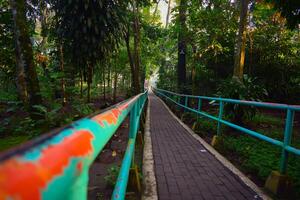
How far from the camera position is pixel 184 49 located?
15.4m

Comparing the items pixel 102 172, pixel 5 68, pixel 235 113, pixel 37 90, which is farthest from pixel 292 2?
pixel 5 68

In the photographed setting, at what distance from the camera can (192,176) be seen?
4152 millimetres

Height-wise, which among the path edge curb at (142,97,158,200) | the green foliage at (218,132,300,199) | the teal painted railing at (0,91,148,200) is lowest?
the path edge curb at (142,97,158,200)

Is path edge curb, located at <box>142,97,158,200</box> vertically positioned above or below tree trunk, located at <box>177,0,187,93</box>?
below

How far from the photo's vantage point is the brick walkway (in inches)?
138

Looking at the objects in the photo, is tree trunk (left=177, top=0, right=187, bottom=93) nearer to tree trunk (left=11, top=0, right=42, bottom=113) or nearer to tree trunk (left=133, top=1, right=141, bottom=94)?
tree trunk (left=133, top=1, right=141, bottom=94)

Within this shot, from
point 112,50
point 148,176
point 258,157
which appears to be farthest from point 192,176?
point 112,50

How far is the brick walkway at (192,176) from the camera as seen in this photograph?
350 centimetres

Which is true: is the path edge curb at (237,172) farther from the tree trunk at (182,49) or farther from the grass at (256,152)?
the tree trunk at (182,49)

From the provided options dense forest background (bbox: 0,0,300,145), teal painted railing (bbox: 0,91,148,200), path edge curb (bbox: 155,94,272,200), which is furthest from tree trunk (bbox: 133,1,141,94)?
teal painted railing (bbox: 0,91,148,200)

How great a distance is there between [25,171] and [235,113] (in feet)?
26.0

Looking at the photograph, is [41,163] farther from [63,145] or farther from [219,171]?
[219,171]

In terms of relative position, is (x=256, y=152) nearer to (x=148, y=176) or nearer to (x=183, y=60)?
(x=148, y=176)

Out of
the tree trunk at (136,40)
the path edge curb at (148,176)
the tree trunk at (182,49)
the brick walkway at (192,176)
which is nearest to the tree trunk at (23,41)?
→ the path edge curb at (148,176)
